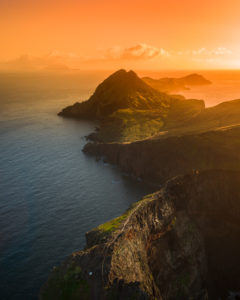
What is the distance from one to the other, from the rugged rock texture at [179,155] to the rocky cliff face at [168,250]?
10211mm

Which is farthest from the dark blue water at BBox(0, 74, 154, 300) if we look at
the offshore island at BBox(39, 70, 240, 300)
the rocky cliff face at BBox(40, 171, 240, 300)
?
the rocky cliff face at BBox(40, 171, 240, 300)

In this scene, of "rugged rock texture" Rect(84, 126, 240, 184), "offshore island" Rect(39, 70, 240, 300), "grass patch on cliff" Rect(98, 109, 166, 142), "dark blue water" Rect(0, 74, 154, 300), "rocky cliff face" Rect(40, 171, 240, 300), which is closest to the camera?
"rocky cliff face" Rect(40, 171, 240, 300)

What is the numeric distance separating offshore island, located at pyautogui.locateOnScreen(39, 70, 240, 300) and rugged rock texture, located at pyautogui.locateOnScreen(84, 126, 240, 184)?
32 centimetres

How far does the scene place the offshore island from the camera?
136ft

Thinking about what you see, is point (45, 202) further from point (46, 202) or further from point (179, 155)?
point (179, 155)

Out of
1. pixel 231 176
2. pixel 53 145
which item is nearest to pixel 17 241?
pixel 231 176

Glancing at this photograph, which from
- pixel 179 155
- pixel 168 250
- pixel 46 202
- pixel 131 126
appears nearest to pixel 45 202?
pixel 46 202

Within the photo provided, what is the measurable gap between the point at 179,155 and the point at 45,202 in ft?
161

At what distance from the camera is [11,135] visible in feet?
496

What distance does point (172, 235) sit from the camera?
198ft

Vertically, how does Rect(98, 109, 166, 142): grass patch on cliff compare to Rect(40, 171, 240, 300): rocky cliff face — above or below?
above

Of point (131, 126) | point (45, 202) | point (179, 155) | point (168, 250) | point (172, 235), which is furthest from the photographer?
point (131, 126)

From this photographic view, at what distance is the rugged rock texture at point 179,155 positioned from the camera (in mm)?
81125

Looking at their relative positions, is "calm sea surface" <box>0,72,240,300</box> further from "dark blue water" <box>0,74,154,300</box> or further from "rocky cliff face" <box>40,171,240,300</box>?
"rocky cliff face" <box>40,171,240,300</box>
